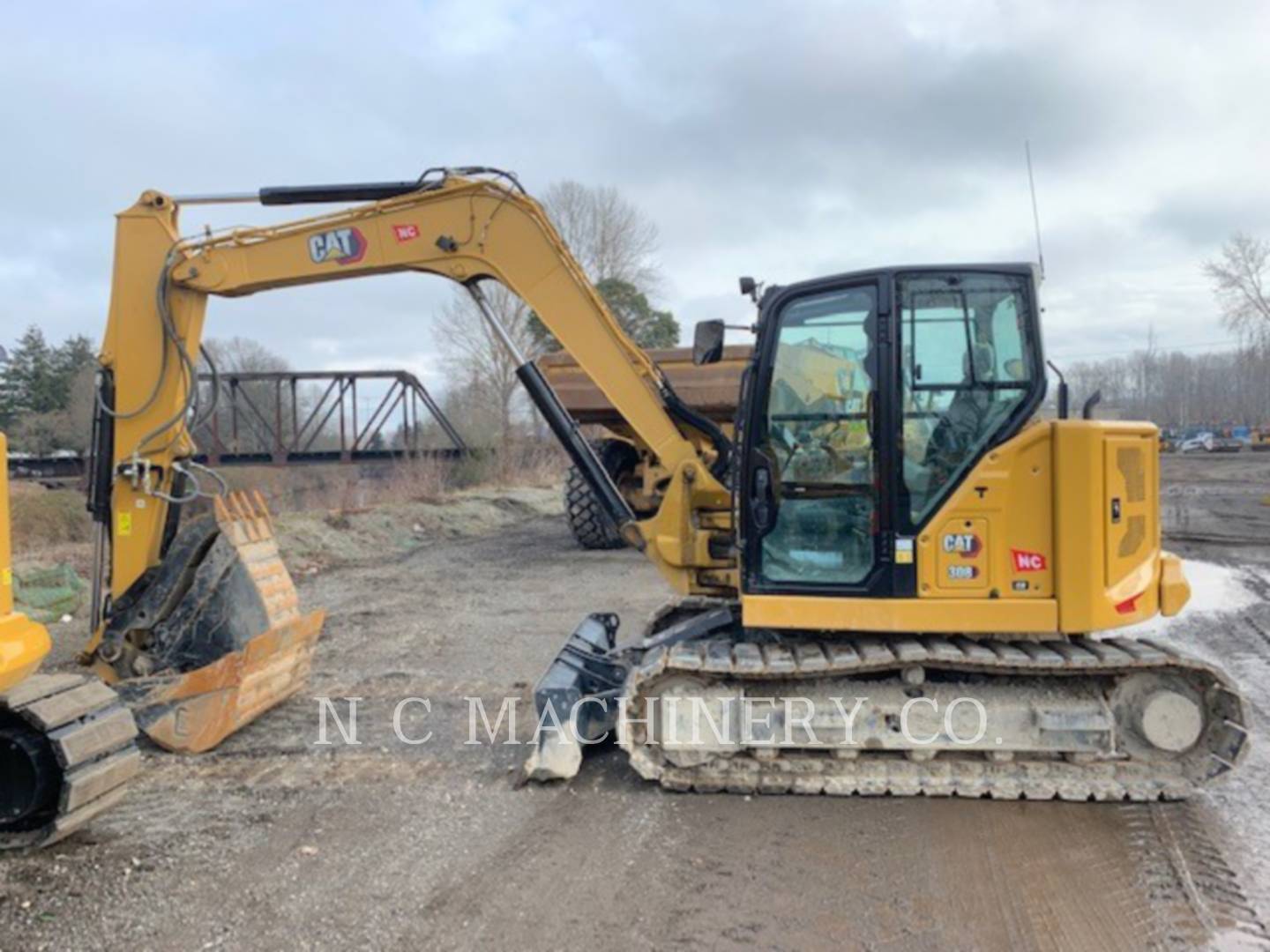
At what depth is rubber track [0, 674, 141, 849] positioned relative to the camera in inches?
140

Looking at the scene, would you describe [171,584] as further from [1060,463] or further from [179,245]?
[1060,463]

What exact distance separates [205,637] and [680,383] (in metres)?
6.11

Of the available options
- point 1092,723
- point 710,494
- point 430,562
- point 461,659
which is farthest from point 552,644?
point 430,562

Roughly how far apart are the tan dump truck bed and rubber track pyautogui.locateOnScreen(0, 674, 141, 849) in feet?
20.6

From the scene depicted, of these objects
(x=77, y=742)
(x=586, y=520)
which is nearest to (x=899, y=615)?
(x=77, y=742)

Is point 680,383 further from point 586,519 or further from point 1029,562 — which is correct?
point 1029,562

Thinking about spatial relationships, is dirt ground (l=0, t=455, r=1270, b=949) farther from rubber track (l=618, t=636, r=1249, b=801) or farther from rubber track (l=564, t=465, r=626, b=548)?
rubber track (l=564, t=465, r=626, b=548)

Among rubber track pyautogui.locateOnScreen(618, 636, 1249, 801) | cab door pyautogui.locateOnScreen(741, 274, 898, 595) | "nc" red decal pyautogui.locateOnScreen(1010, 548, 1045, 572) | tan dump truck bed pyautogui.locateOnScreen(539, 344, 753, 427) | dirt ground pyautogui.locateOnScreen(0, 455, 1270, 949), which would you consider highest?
tan dump truck bed pyautogui.locateOnScreen(539, 344, 753, 427)

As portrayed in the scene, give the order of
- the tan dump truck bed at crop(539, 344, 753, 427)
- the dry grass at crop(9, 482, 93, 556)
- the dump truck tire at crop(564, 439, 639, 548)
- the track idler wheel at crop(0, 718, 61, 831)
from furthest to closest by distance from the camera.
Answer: the dry grass at crop(9, 482, 93, 556) < the dump truck tire at crop(564, 439, 639, 548) < the tan dump truck bed at crop(539, 344, 753, 427) < the track idler wheel at crop(0, 718, 61, 831)

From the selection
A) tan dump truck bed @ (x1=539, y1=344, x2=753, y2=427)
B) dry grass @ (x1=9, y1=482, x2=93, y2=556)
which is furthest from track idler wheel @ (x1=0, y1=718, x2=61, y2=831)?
dry grass @ (x1=9, y1=482, x2=93, y2=556)

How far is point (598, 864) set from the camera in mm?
3650

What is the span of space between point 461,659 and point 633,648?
2.35 metres

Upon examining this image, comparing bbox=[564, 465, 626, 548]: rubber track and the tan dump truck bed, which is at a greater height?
the tan dump truck bed

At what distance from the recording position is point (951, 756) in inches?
170
